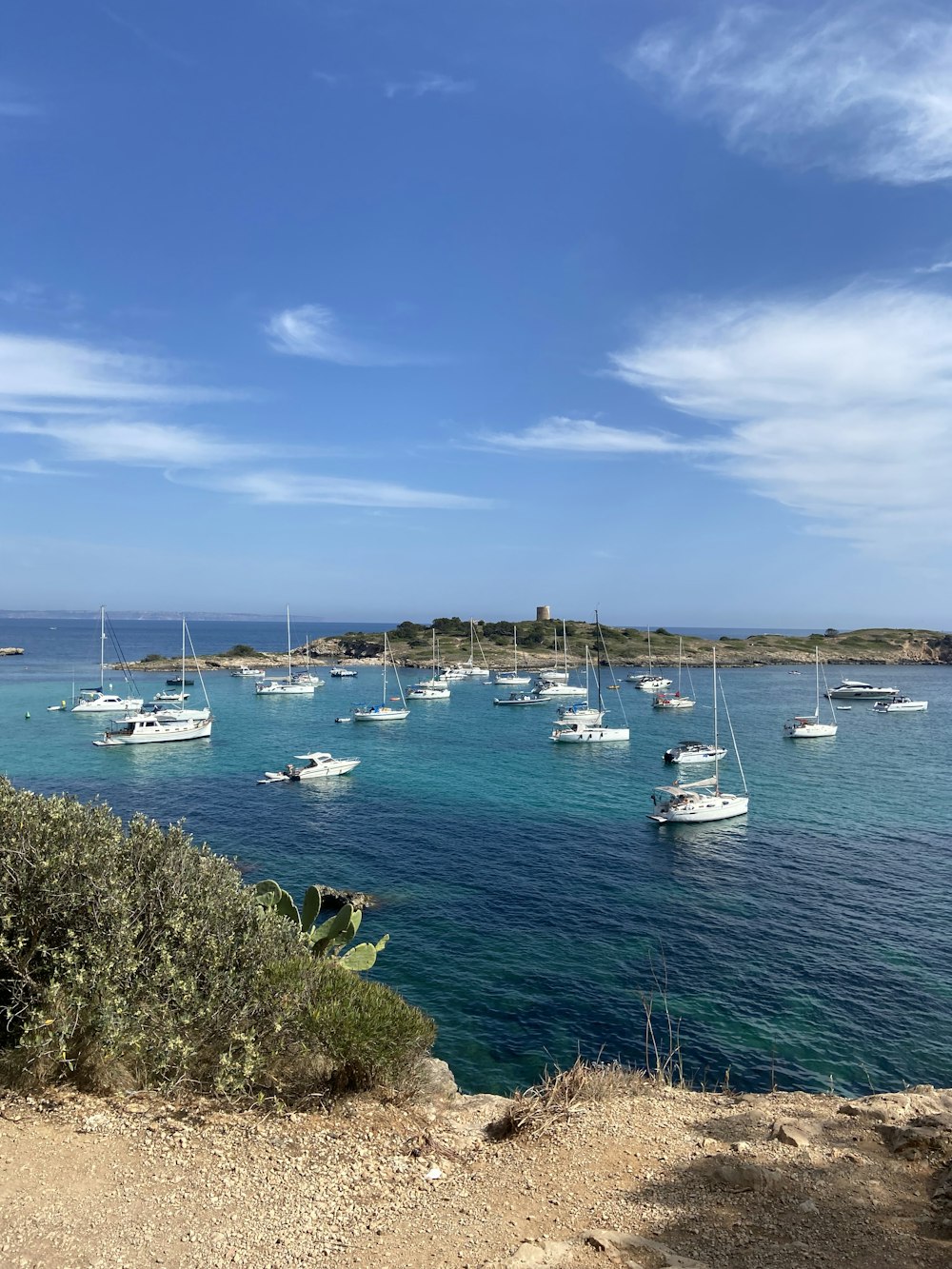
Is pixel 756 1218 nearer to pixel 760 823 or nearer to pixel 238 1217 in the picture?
pixel 238 1217

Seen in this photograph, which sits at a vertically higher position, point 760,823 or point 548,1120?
point 548,1120

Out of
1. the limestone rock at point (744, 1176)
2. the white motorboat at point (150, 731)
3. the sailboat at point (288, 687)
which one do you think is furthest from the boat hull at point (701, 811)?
the sailboat at point (288, 687)

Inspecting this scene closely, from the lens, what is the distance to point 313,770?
50594 mm

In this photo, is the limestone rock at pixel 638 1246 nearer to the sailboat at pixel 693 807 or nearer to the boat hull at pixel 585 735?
the sailboat at pixel 693 807

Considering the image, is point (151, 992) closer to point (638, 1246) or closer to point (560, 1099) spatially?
point (560, 1099)

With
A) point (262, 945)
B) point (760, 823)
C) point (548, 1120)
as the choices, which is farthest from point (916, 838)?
point (262, 945)

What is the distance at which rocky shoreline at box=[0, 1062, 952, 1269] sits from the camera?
25.1ft

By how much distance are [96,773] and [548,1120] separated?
49.9 m

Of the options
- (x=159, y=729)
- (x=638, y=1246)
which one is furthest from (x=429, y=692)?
(x=638, y=1246)

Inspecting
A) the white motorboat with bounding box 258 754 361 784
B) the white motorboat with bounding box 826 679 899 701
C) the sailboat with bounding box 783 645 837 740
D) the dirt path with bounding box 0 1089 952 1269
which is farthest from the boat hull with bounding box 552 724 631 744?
the dirt path with bounding box 0 1089 952 1269

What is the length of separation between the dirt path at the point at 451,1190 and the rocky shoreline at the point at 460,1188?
2 cm

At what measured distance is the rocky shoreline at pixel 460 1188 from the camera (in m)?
7.66

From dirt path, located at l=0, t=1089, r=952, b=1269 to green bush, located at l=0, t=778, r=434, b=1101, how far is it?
0.59 metres

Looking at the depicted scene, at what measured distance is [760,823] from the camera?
41.5 metres
